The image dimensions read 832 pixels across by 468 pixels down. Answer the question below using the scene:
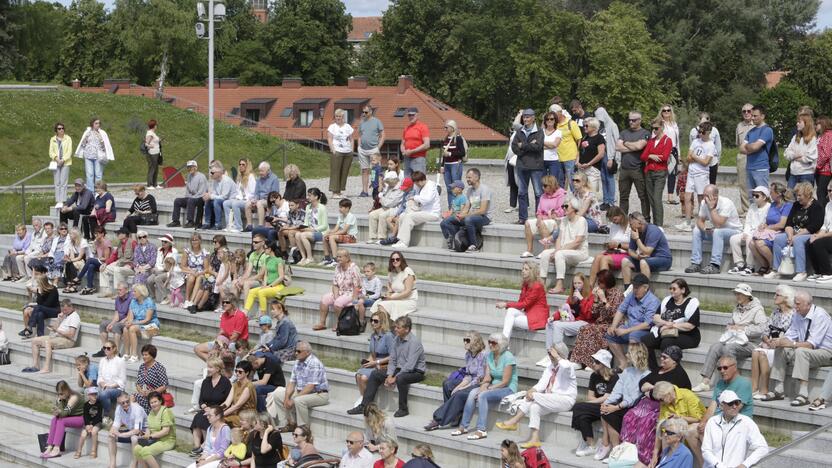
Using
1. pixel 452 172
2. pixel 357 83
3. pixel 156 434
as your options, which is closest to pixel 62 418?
pixel 156 434

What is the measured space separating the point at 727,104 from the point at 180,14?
3200cm

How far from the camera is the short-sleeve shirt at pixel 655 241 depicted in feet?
45.8

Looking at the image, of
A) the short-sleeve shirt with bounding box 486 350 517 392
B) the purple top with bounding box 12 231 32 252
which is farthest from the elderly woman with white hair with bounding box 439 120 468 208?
the purple top with bounding box 12 231 32 252

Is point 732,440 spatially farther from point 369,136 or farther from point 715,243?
point 369,136

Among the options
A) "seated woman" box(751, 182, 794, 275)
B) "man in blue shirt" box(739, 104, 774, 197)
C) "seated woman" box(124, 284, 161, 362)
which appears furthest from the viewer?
"seated woman" box(124, 284, 161, 362)

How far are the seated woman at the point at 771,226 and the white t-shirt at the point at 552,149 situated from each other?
4291 mm

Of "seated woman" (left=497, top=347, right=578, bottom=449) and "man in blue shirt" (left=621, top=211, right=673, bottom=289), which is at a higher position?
"man in blue shirt" (left=621, top=211, right=673, bottom=289)

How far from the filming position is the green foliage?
49188 millimetres

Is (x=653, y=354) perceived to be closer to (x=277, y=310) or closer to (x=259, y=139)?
(x=277, y=310)

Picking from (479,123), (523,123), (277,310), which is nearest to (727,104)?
(479,123)

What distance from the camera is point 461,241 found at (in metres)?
17.0

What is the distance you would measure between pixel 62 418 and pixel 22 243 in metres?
6.35

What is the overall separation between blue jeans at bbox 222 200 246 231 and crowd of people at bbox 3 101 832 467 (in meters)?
0.04

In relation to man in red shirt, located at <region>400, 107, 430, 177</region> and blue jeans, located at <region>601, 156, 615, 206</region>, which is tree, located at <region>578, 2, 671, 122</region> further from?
blue jeans, located at <region>601, 156, 615, 206</region>
